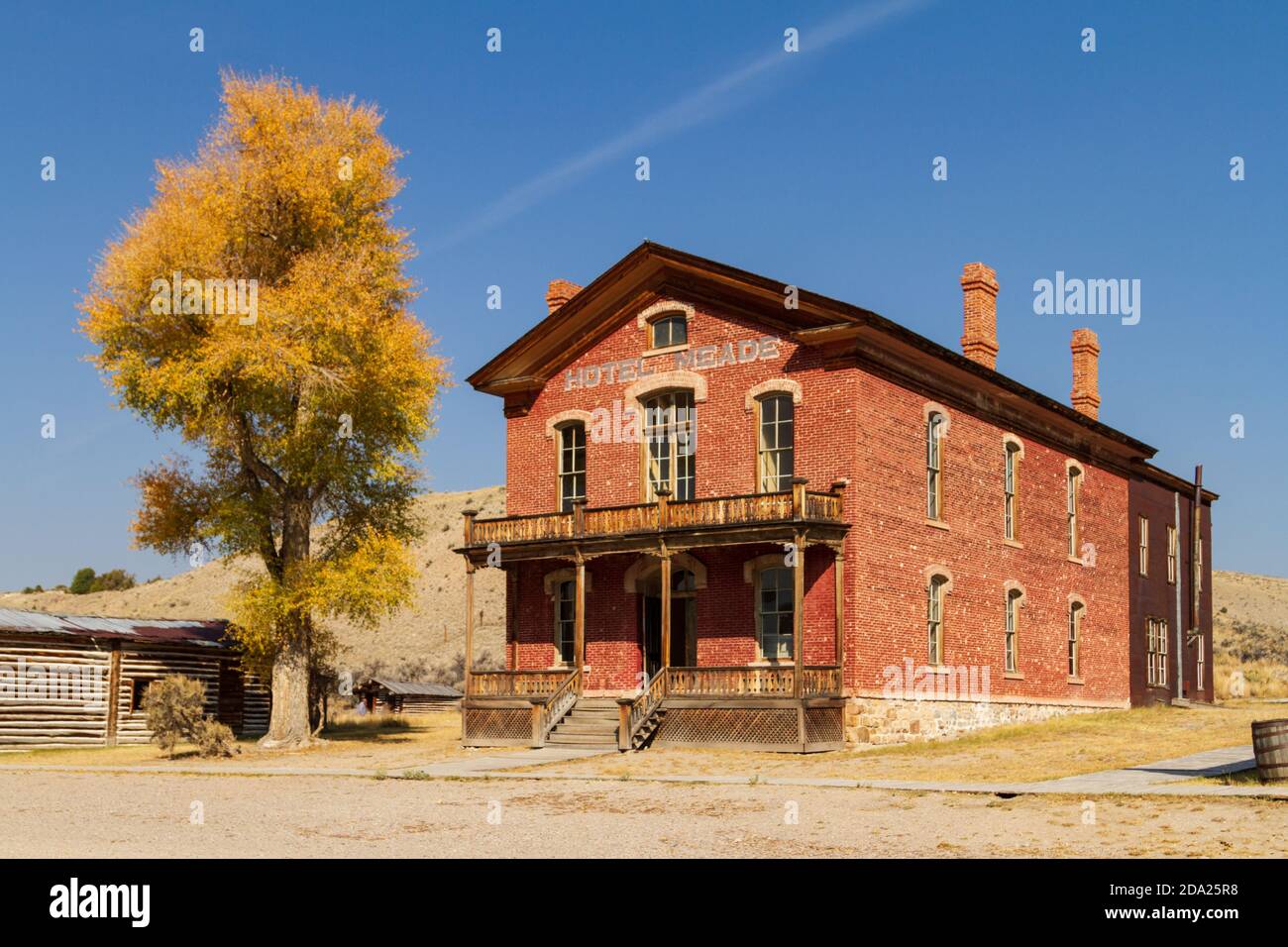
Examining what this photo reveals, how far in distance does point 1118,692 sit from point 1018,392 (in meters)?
11.0

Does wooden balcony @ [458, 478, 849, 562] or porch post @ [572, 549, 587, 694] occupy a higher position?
wooden balcony @ [458, 478, 849, 562]

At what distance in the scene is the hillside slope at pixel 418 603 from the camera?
83.1 meters

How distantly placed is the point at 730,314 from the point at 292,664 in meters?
13.2

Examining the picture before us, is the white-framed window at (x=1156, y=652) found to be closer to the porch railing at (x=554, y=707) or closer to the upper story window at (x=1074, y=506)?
the upper story window at (x=1074, y=506)

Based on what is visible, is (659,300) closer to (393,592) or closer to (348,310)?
(348,310)

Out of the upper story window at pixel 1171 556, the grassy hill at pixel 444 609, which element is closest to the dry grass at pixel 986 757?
the upper story window at pixel 1171 556

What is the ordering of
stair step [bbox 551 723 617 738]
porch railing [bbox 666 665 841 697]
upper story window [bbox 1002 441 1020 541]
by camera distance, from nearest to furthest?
porch railing [bbox 666 665 841 697] → stair step [bbox 551 723 617 738] → upper story window [bbox 1002 441 1020 541]

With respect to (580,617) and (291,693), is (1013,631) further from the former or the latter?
(291,693)

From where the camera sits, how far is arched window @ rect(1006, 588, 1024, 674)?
34969 mm

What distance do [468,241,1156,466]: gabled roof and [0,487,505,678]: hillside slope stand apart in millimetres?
31701

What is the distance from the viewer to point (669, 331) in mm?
32438

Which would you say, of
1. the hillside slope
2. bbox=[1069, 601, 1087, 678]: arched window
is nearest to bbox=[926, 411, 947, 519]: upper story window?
bbox=[1069, 601, 1087, 678]: arched window

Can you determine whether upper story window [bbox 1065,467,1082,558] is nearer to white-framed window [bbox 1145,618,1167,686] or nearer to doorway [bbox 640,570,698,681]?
white-framed window [bbox 1145,618,1167,686]

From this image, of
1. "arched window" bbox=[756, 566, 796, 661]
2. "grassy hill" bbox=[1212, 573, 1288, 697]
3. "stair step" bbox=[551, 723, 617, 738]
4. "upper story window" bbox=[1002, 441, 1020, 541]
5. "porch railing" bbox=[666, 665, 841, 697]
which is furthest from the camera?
"grassy hill" bbox=[1212, 573, 1288, 697]
